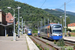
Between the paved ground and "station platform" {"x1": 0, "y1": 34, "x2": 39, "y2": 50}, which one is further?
the paved ground

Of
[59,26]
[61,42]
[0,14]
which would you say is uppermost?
[0,14]

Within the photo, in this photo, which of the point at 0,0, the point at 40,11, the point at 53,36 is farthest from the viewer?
the point at 40,11

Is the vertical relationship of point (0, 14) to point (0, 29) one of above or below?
above

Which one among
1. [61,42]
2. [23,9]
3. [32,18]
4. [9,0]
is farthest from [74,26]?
[61,42]

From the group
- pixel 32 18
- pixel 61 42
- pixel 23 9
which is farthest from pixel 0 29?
pixel 32 18

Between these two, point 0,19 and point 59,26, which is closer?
point 59,26

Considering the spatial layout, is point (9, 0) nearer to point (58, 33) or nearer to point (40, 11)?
point (58, 33)

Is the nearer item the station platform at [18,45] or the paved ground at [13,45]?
the station platform at [18,45]

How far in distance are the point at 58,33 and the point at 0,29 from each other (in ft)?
113

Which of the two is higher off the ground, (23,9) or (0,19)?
(23,9)

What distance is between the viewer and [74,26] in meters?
150

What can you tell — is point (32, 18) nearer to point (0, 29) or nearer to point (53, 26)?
point (0, 29)

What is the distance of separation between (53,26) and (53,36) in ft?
6.63

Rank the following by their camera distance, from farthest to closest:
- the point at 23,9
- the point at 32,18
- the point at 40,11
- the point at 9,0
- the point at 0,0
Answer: the point at 32,18, the point at 40,11, the point at 23,9, the point at 9,0, the point at 0,0
